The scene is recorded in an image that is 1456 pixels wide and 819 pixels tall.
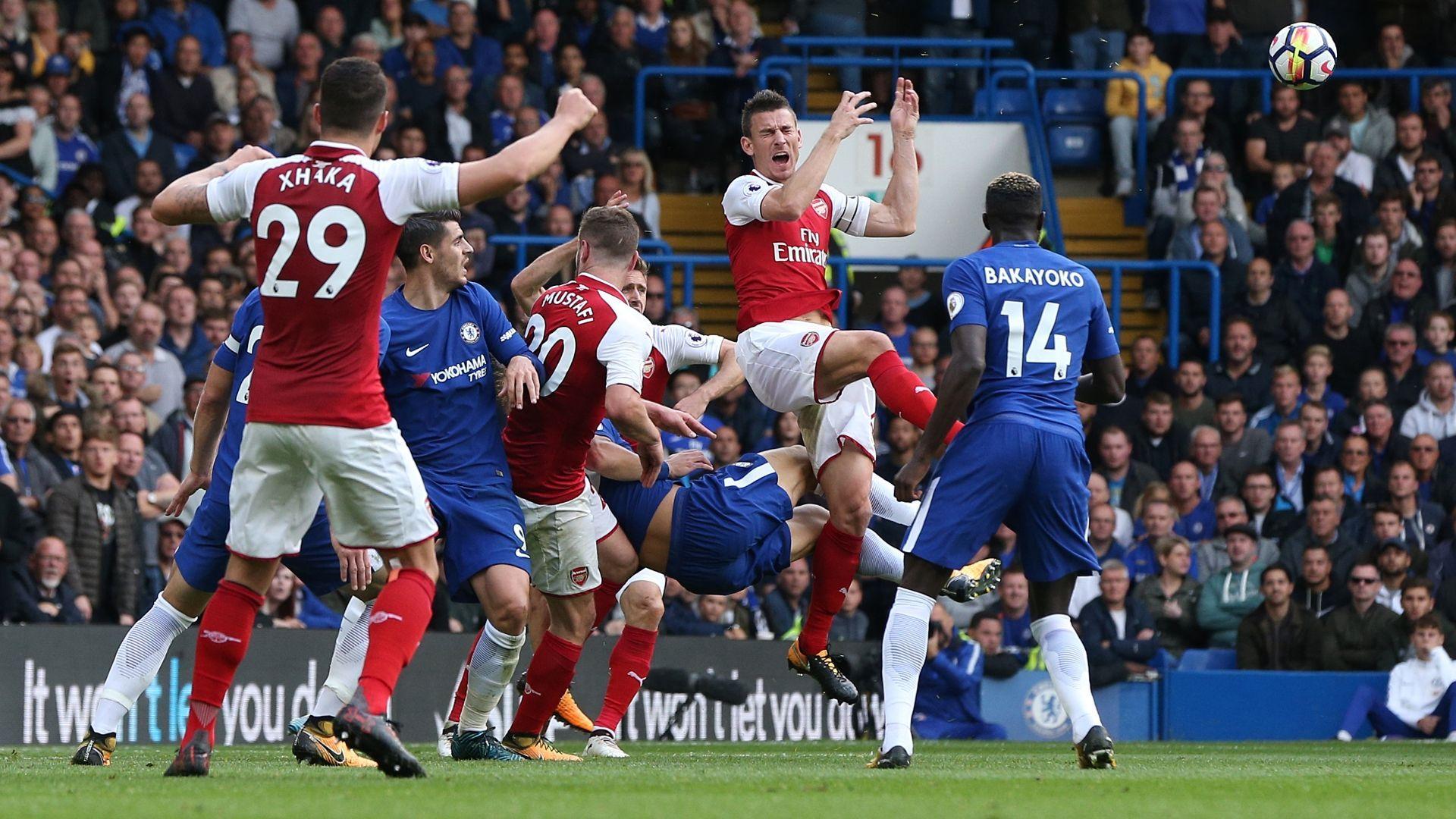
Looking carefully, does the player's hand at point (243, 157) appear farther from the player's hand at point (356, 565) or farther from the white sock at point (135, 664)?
the white sock at point (135, 664)

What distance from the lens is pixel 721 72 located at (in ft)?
63.1

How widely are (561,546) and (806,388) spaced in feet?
5.36

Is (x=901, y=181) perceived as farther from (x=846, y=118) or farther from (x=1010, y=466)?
(x=1010, y=466)

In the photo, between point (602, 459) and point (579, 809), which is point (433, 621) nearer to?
point (602, 459)

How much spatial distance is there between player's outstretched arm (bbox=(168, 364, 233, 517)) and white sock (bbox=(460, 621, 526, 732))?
1420 millimetres

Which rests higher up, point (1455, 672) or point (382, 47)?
point (382, 47)

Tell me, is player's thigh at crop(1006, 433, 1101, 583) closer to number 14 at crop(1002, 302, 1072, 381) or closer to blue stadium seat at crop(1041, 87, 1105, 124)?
number 14 at crop(1002, 302, 1072, 381)

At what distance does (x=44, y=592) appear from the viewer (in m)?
13.3

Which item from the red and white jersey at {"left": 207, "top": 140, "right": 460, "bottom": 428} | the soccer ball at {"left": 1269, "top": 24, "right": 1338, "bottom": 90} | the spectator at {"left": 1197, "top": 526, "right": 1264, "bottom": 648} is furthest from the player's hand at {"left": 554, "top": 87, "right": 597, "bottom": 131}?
the spectator at {"left": 1197, "top": 526, "right": 1264, "bottom": 648}

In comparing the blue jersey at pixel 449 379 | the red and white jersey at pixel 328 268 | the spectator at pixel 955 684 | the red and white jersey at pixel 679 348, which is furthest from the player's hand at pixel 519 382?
the spectator at pixel 955 684

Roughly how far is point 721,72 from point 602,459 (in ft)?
33.2

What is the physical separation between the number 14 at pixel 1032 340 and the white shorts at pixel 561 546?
2.07 m

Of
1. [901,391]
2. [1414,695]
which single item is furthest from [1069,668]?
[1414,695]

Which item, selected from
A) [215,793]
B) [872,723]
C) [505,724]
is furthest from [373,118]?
[872,723]
